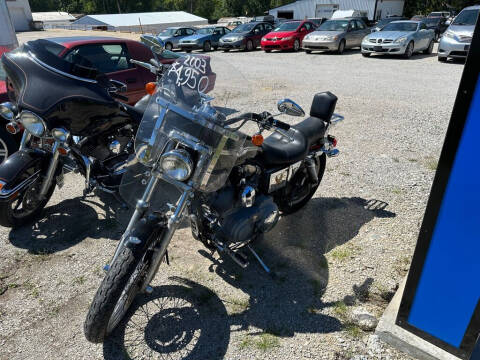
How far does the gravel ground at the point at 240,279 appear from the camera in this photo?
93.7 inches

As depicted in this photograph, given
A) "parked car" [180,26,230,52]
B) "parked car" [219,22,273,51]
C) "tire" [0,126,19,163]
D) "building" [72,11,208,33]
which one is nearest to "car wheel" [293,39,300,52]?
"parked car" [219,22,273,51]

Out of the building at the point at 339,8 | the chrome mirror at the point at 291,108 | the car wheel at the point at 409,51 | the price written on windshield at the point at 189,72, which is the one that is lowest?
the building at the point at 339,8

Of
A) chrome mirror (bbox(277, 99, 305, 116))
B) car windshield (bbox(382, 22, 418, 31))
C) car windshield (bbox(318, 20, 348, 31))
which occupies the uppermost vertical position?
chrome mirror (bbox(277, 99, 305, 116))

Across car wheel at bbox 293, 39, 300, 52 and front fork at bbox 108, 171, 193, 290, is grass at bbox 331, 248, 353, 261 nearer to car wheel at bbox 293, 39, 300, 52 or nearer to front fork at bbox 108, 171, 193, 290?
front fork at bbox 108, 171, 193, 290

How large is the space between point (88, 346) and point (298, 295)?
1.58m

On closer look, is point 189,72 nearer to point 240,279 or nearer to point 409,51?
point 240,279

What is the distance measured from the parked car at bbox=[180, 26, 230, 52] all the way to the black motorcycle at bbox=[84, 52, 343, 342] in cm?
1756

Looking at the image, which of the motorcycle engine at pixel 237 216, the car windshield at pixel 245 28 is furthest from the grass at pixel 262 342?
the car windshield at pixel 245 28

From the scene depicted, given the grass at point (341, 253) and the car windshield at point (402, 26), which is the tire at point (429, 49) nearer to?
the car windshield at point (402, 26)

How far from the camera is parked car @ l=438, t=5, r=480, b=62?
11438mm

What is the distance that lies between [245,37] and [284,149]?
56.0 ft

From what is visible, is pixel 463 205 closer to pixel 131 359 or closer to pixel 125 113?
pixel 131 359

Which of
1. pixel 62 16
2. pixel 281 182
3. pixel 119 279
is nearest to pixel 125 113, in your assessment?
pixel 281 182

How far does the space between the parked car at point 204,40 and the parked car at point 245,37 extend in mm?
701
